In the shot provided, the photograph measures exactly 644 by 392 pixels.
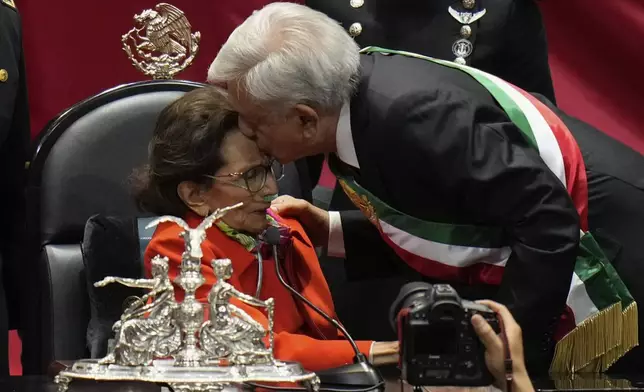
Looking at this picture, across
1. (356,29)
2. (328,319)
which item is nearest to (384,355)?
(328,319)

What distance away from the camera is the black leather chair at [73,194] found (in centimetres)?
218

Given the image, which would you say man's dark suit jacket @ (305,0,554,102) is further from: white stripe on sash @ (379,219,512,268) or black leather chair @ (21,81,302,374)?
white stripe on sash @ (379,219,512,268)

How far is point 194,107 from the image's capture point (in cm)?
201

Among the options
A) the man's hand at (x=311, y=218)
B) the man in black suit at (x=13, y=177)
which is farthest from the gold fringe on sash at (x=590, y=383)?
the man in black suit at (x=13, y=177)

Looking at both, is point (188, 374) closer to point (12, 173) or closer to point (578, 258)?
point (578, 258)

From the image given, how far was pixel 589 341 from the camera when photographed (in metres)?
1.88

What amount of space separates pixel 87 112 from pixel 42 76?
31.7 inches

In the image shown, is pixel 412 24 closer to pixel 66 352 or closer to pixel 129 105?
pixel 129 105

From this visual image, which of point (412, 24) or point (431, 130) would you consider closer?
point (431, 130)

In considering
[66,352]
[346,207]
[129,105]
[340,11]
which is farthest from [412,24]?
[66,352]

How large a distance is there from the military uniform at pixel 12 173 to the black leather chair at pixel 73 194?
50mm

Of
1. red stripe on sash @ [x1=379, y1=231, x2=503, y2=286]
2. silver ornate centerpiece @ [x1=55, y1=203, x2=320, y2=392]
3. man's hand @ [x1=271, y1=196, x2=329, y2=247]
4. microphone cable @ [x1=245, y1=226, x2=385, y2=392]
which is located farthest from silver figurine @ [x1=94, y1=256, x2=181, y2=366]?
man's hand @ [x1=271, y1=196, x2=329, y2=247]

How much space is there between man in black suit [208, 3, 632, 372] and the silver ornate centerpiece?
18.0 inches

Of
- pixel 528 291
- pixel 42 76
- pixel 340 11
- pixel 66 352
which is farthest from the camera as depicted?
pixel 42 76
